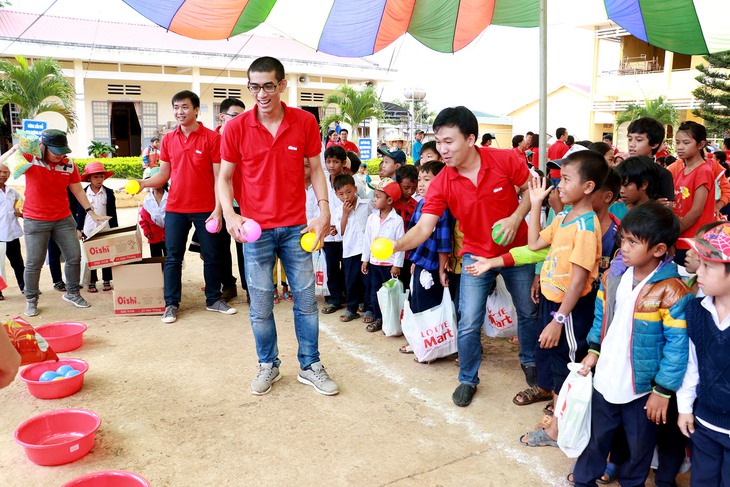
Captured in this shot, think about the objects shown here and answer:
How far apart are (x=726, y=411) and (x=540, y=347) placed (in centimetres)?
113

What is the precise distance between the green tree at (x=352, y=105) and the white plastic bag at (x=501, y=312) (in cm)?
2053

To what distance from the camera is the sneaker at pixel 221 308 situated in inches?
224

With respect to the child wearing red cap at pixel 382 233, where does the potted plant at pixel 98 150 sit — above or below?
above

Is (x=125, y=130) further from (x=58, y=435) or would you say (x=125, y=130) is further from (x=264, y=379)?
(x=58, y=435)

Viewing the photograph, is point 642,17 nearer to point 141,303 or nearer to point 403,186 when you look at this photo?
point 403,186

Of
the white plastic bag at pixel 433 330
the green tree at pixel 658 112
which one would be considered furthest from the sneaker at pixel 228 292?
the green tree at pixel 658 112

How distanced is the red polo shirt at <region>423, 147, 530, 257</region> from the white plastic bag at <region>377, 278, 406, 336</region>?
4.42 feet

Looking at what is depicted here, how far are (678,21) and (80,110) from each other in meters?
21.5

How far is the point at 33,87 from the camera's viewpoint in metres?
16.4

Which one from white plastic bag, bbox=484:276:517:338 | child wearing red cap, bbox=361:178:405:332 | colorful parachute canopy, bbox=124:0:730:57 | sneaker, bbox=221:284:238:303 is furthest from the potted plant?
white plastic bag, bbox=484:276:517:338

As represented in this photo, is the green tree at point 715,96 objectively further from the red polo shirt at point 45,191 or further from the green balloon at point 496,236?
the red polo shirt at point 45,191

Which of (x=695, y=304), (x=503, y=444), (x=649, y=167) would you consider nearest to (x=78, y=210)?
(x=503, y=444)

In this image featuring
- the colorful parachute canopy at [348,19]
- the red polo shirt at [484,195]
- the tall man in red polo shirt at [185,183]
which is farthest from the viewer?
the colorful parachute canopy at [348,19]

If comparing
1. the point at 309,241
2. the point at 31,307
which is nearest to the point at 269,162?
the point at 309,241
